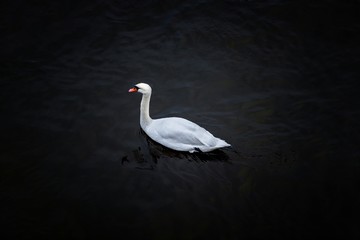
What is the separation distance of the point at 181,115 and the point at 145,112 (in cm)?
100

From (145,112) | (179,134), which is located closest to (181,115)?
(145,112)

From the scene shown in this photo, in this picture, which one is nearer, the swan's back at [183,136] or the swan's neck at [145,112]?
the swan's back at [183,136]

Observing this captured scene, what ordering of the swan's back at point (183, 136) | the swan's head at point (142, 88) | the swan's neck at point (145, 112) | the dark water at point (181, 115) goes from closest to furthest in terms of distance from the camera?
1. the dark water at point (181, 115)
2. the swan's back at point (183, 136)
3. the swan's head at point (142, 88)
4. the swan's neck at point (145, 112)

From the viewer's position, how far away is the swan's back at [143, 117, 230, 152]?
796 centimetres

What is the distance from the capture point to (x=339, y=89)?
9.55 meters

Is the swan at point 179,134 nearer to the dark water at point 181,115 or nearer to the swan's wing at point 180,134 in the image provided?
the swan's wing at point 180,134

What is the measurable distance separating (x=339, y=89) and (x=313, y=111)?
1086 millimetres

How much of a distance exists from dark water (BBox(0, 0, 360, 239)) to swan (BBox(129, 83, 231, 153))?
0.32m

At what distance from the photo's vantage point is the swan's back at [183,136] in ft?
26.1

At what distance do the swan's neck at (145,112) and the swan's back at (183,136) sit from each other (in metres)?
0.23

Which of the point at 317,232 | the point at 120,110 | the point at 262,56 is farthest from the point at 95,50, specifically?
the point at 317,232

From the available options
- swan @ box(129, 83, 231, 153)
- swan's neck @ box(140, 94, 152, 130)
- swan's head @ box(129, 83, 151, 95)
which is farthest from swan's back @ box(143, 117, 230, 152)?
swan's head @ box(129, 83, 151, 95)

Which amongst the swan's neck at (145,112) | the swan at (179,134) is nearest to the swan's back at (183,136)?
the swan at (179,134)

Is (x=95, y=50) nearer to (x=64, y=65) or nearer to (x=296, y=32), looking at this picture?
(x=64, y=65)
